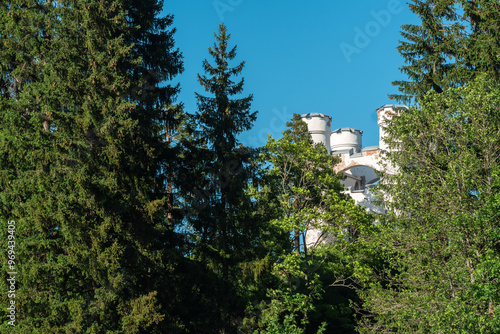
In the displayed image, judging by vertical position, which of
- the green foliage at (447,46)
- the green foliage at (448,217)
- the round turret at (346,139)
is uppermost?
the round turret at (346,139)

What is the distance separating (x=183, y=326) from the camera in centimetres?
1563

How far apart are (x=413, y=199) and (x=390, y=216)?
4.72 feet

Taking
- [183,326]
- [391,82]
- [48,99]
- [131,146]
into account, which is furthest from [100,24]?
[391,82]

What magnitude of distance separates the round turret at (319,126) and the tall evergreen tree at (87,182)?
890 inches

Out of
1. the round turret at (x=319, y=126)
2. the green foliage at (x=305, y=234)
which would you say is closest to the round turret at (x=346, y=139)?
the round turret at (x=319, y=126)

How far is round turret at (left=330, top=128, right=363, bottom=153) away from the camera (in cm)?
4256

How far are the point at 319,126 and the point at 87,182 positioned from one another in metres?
26.5

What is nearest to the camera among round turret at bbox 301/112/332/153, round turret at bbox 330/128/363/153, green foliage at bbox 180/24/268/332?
green foliage at bbox 180/24/268/332

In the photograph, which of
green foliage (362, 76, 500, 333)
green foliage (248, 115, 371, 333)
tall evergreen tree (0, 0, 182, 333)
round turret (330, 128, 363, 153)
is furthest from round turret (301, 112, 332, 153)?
tall evergreen tree (0, 0, 182, 333)

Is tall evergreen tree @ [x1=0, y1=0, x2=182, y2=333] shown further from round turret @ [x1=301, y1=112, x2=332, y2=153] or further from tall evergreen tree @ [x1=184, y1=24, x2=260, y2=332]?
round turret @ [x1=301, y1=112, x2=332, y2=153]

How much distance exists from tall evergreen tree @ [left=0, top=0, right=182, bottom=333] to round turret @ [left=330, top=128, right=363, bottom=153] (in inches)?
1032

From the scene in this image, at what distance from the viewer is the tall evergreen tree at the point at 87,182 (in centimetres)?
1501

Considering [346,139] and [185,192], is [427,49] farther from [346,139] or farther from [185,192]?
[346,139]

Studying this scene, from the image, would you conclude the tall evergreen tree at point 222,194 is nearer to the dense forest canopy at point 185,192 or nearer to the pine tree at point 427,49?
the dense forest canopy at point 185,192
